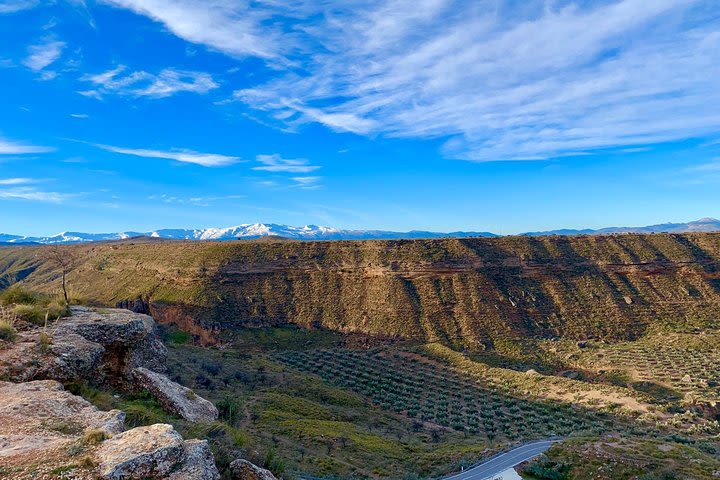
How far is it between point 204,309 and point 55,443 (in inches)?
2059

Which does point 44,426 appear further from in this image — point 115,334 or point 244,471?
point 115,334

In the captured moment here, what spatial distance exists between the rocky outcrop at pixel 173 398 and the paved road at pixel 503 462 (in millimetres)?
10688

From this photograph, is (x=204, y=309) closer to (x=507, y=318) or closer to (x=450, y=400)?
(x=450, y=400)

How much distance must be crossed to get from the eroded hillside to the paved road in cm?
2866

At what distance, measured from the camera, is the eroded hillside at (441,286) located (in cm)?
5297

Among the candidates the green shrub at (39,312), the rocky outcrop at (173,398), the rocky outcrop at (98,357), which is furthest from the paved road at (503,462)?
the green shrub at (39,312)

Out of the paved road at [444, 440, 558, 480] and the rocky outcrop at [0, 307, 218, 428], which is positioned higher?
the rocky outcrop at [0, 307, 218, 428]

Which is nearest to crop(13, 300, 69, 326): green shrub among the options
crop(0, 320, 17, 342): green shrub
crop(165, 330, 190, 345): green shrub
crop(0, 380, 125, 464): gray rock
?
crop(0, 320, 17, 342): green shrub

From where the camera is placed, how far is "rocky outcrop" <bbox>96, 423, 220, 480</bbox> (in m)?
6.24

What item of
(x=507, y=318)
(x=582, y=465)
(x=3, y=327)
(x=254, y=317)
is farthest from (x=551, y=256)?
(x=3, y=327)

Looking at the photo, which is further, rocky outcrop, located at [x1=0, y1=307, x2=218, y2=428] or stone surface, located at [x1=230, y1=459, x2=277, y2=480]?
rocky outcrop, located at [x1=0, y1=307, x2=218, y2=428]

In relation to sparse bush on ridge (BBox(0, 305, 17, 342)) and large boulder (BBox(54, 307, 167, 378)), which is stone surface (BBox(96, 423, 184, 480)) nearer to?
sparse bush on ridge (BBox(0, 305, 17, 342))

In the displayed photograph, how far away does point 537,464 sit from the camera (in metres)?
17.0

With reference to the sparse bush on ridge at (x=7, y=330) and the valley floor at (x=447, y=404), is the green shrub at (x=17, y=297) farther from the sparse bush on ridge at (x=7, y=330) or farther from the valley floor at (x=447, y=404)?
the valley floor at (x=447, y=404)
